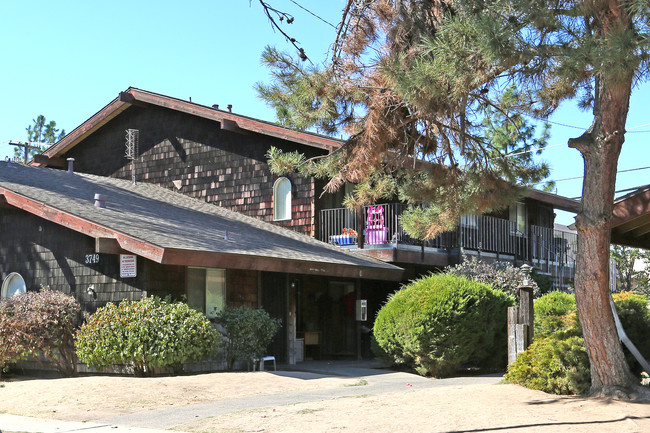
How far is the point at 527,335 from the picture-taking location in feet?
43.7

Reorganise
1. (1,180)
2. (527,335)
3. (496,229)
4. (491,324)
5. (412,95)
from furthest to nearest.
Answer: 1. (496,229)
2. (1,180)
3. (491,324)
4. (527,335)
5. (412,95)

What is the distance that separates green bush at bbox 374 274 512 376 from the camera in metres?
16.3

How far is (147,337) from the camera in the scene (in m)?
15.4

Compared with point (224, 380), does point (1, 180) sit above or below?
above

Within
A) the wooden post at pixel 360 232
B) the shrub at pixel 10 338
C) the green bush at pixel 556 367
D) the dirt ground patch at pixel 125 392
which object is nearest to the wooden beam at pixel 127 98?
the wooden post at pixel 360 232

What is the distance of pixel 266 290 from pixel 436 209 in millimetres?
6607

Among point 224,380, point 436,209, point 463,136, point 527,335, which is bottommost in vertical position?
point 224,380

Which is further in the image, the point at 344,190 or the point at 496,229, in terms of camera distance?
the point at 496,229

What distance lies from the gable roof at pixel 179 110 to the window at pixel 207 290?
4.65 metres

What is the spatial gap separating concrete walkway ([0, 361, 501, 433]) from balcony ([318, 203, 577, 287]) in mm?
5860

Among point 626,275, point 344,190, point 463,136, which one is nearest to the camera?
point 463,136

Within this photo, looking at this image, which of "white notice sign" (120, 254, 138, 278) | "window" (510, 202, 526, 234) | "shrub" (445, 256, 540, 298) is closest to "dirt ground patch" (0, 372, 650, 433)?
"white notice sign" (120, 254, 138, 278)

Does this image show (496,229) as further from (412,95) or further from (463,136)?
(412,95)

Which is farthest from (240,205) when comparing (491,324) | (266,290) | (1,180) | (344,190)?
(491,324)
